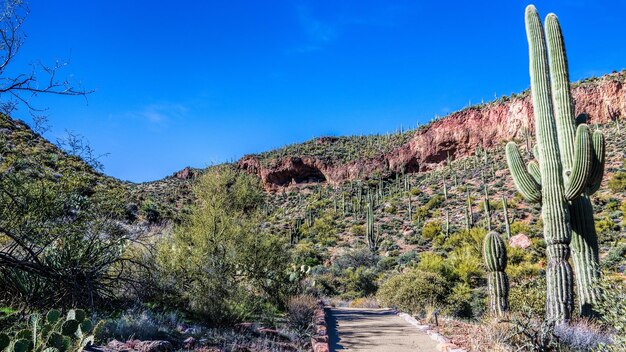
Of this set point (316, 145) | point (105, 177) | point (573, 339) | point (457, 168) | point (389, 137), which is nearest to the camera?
point (573, 339)

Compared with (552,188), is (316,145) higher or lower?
higher

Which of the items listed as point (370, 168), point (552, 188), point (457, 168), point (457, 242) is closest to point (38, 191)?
point (552, 188)

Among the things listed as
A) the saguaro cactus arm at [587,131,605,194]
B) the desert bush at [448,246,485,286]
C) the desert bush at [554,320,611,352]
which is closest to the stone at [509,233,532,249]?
the desert bush at [448,246,485,286]

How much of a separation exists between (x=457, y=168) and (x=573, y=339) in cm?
4766

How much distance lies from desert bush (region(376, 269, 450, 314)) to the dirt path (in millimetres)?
2094

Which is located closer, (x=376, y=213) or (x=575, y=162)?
(x=575, y=162)

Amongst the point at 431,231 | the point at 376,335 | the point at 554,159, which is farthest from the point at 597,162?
the point at 431,231

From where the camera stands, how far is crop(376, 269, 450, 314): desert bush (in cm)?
1480

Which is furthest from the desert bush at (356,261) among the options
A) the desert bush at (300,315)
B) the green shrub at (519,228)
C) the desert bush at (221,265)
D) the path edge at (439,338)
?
the desert bush at (300,315)

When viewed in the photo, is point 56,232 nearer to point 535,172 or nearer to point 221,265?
point 221,265

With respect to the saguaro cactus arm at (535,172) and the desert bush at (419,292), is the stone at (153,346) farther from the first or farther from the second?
the desert bush at (419,292)

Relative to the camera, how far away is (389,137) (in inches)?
2852

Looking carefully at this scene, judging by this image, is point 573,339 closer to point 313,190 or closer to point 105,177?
point 105,177

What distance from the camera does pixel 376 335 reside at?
9.77 m
